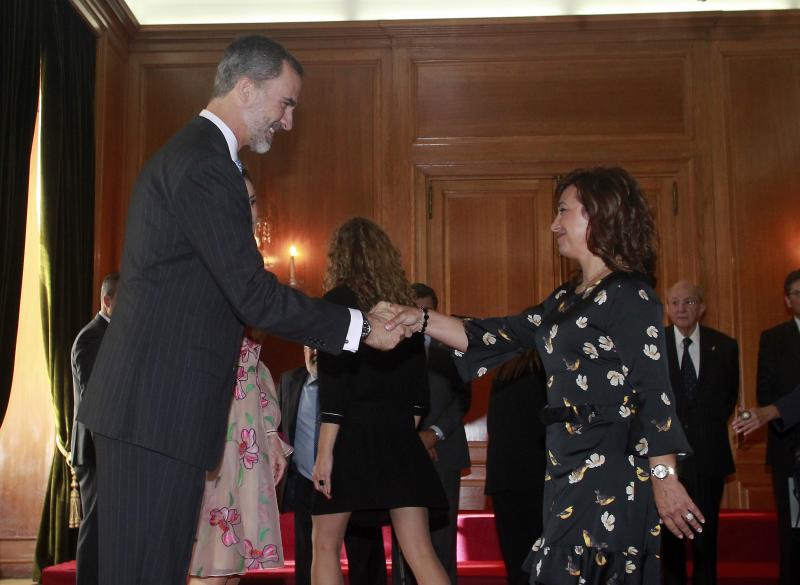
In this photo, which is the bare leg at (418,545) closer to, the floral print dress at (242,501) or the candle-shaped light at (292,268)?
the floral print dress at (242,501)

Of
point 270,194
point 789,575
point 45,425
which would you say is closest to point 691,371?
point 789,575

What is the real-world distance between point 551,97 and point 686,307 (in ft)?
8.01

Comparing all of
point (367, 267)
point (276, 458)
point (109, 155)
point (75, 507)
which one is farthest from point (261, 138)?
point (109, 155)

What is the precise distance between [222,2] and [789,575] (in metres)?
5.57

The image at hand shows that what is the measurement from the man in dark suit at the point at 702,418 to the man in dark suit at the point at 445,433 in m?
1.18

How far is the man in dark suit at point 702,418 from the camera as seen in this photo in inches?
192

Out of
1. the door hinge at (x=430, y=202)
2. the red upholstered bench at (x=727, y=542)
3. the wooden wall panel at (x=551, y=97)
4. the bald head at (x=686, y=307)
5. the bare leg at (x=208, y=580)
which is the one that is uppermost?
the wooden wall panel at (x=551, y=97)

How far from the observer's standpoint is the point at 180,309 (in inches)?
85.7

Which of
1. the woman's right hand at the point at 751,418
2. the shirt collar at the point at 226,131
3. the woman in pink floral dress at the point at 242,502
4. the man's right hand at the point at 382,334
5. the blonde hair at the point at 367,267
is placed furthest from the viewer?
the woman's right hand at the point at 751,418

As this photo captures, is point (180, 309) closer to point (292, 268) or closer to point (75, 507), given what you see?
point (75, 507)

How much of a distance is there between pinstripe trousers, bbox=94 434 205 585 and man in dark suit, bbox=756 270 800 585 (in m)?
3.56

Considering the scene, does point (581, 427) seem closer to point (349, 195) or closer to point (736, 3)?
point (349, 195)

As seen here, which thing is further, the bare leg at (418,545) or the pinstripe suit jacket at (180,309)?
the bare leg at (418,545)

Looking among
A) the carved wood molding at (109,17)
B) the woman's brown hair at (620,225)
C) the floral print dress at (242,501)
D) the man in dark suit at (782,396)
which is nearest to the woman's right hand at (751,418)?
the man in dark suit at (782,396)
